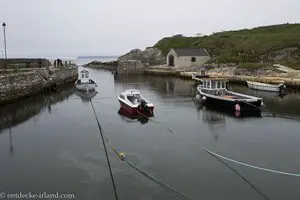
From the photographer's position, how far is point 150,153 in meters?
17.9

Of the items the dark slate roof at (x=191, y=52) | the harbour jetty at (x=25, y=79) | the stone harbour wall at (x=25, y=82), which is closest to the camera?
the stone harbour wall at (x=25, y=82)

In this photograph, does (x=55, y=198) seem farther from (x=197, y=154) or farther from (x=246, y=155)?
(x=246, y=155)

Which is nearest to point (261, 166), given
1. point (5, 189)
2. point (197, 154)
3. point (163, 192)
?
point (197, 154)

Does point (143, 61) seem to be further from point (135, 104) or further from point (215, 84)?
point (135, 104)

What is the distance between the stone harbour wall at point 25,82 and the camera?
32.9 metres

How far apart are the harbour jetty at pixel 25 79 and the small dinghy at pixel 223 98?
65.1 feet

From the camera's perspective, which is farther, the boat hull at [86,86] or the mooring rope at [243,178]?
the boat hull at [86,86]

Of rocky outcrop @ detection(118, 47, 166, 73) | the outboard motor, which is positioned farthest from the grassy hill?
the outboard motor

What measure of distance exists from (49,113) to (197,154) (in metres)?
17.4

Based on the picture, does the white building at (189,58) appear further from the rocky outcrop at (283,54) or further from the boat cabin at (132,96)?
the boat cabin at (132,96)

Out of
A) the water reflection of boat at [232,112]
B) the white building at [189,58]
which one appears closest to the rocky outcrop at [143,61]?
the white building at [189,58]

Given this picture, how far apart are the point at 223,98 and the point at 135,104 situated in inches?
347

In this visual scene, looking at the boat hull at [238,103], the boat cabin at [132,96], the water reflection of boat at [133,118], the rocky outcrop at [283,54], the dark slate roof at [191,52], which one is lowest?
the water reflection of boat at [133,118]

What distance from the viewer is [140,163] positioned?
16266 mm
